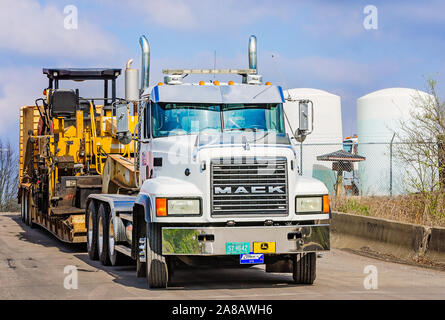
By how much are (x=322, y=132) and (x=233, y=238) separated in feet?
68.5

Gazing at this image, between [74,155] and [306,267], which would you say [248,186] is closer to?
[306,267]

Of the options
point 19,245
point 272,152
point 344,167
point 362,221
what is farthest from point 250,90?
point 344,167

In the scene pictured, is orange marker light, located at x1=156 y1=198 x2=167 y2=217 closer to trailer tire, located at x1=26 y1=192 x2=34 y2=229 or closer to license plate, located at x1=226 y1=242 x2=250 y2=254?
license plate, located at x1=226 y1=242 x2=250 y2=254

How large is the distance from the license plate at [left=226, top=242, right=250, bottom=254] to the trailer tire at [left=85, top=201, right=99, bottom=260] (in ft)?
18.1

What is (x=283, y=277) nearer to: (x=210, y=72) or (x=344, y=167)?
(x=210, y=72)

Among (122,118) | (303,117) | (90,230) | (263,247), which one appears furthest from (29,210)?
(263,247)

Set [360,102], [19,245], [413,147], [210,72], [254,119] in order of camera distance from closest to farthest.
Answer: [254,119], [210,72], [19,245], [413,147], [360,102]

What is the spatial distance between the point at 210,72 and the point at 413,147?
9.08m

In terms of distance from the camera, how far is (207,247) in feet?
35.3

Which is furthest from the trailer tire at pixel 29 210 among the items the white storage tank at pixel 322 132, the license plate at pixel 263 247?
the license plate at pixel 263 247

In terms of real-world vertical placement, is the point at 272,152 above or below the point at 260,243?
above

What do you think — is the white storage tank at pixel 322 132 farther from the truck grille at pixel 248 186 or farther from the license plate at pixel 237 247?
the license plate at pixel 237 247

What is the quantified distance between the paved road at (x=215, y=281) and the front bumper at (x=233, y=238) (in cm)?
58

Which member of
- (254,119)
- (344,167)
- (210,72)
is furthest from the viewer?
(344,167)
